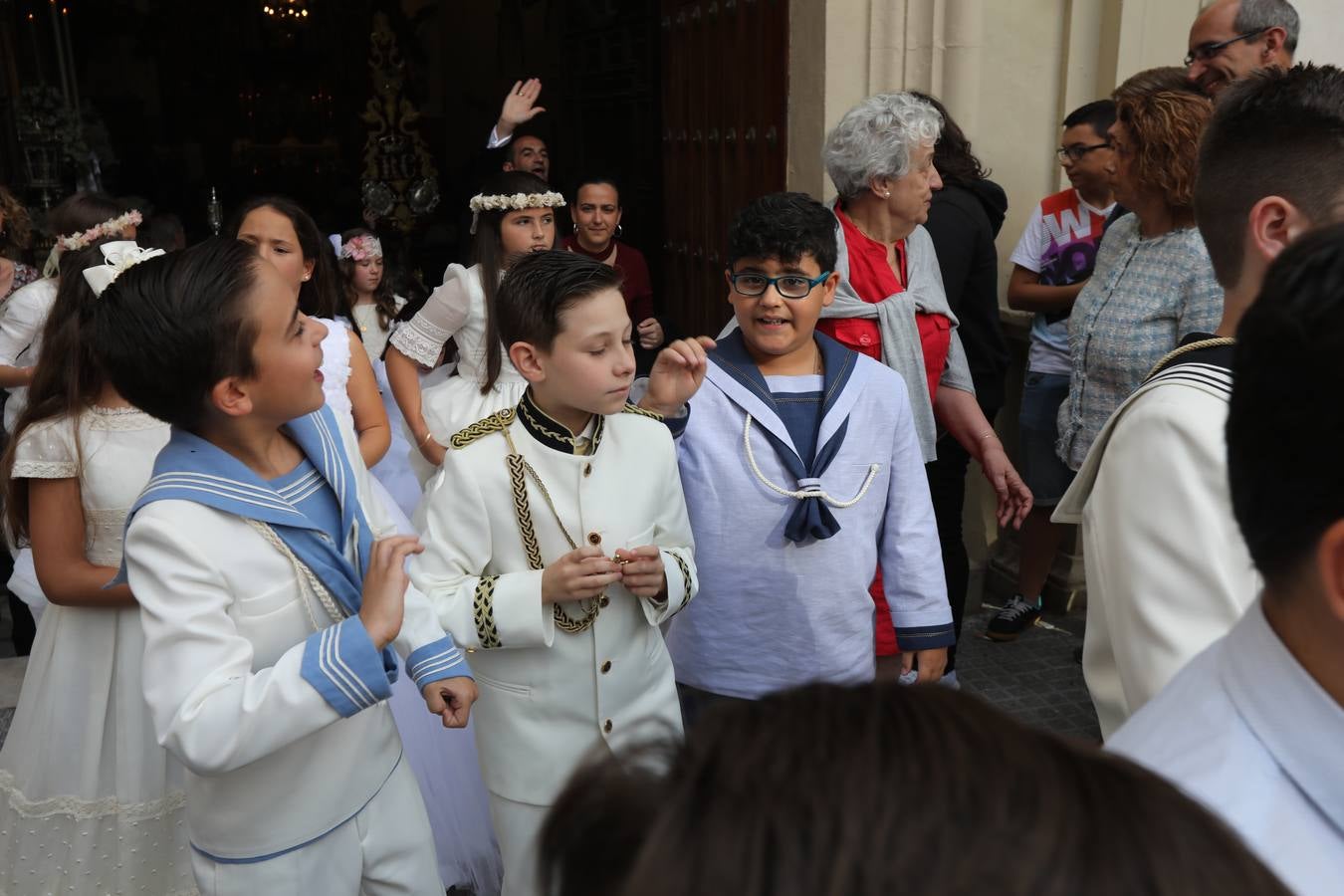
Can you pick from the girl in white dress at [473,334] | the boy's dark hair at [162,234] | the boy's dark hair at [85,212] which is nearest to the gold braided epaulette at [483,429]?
the girl in white dress at [473,334]

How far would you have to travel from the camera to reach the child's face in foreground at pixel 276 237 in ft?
10.9

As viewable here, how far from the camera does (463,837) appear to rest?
2924 mm

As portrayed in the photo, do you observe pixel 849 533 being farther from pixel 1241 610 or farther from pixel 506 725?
pixel 1241 610

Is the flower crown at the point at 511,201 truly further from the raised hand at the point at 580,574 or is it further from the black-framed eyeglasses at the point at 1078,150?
the raised hand at the point at 580,574

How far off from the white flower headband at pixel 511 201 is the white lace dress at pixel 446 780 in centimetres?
94

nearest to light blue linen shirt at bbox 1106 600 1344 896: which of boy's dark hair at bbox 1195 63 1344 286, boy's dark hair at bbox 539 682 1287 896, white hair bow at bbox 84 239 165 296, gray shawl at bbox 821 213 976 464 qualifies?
boy's dark hair at bbox 539 682 1287 896

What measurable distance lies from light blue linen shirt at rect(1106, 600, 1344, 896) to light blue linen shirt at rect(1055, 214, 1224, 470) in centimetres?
239

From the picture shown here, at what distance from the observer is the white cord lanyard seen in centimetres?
237

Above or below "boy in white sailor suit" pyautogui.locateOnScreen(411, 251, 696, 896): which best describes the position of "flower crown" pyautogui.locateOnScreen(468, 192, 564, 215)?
above

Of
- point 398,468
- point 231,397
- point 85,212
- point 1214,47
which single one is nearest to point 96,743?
point 231,397

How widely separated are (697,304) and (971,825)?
5281 millimetres

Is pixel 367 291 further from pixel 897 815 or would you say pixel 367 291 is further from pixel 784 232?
pixel 897 815

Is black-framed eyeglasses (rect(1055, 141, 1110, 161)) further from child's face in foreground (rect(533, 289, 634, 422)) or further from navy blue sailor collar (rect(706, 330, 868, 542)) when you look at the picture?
child's face in foreground (rect(533, 289, 634, 422))

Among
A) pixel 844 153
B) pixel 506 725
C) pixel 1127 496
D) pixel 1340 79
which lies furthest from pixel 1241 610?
pixel 844 153
